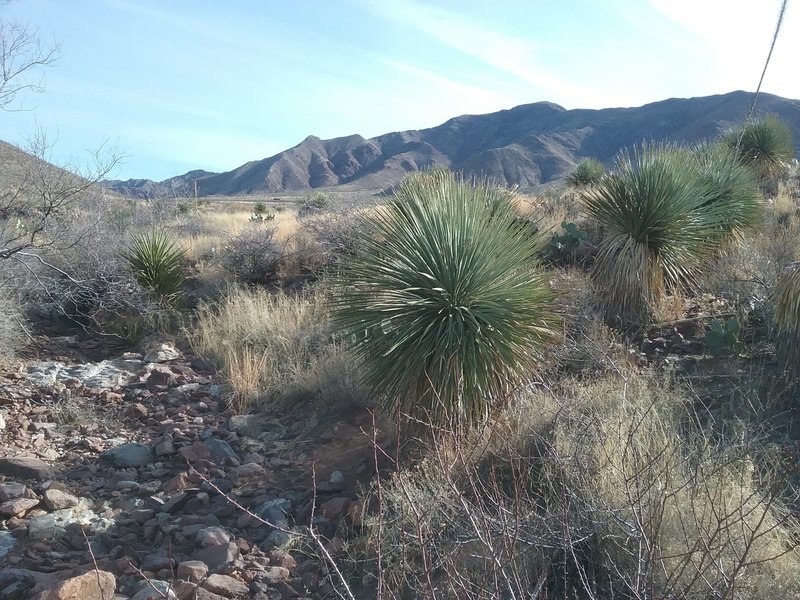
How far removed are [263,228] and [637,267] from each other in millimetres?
9595

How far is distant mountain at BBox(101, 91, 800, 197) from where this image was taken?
73.2 meters

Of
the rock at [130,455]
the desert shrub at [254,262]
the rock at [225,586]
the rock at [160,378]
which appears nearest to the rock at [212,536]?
the rock at [225,586]

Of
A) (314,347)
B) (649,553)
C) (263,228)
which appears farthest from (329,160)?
(649,553)

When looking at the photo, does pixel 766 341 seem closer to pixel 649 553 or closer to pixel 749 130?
pixel 649 553

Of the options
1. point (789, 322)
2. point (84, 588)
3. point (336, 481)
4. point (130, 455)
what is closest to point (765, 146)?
point (789, 322)

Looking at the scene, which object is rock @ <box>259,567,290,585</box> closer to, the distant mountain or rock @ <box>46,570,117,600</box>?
rock @ <box>46,570,117,600</box>

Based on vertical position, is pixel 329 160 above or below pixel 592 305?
above

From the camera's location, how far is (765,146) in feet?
55.5

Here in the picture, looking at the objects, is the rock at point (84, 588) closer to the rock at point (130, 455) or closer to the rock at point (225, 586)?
the rock at point (225, 586)

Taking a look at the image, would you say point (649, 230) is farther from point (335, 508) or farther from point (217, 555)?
point (217, 555)

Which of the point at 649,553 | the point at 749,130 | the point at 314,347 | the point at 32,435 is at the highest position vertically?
the point at 749,130

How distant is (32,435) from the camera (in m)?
7.16

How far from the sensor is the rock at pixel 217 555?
4767 millimetres

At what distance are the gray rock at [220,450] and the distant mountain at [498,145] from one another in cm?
6122
